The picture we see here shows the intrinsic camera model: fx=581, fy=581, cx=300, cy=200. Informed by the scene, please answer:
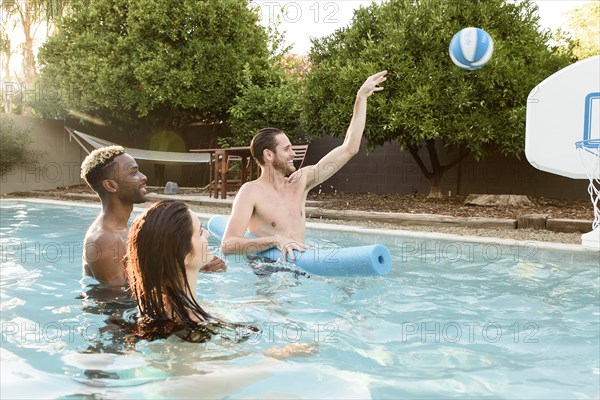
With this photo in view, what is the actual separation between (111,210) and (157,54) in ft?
37.1

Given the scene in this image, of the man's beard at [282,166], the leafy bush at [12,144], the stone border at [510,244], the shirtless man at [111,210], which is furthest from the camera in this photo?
the leafy bush at [12,144]

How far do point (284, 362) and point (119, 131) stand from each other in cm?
A: 1624

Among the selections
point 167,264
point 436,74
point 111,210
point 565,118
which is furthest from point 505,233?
point 167,264

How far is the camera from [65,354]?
3.04 m

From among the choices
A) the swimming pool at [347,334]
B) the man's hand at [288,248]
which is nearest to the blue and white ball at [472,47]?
the swimming pool at [347,334]

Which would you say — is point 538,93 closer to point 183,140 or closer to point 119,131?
point 183,140

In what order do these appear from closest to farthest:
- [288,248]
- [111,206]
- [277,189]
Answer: [111,206] < [288,248] < [277,189]

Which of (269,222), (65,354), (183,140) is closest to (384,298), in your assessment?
(269,222)

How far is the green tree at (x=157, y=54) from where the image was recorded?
45.0ft

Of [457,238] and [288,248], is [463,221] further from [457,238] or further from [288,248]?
[288,248]

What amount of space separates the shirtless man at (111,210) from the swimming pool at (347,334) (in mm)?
183

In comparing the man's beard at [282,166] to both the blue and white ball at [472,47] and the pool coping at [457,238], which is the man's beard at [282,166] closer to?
the pool coping at [457,238]

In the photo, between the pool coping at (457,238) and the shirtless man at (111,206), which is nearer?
the shirtless man at (111,206)

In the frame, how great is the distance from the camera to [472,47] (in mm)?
7379
